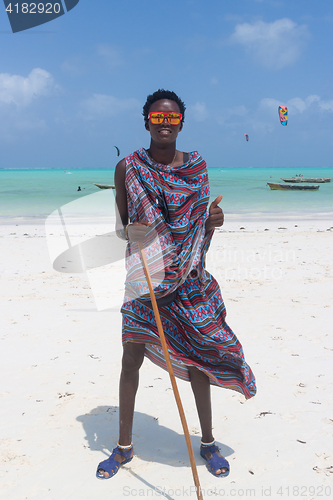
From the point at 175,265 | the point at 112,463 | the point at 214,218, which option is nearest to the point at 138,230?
the point at 175,265

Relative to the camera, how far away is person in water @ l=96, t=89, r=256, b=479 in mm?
2076

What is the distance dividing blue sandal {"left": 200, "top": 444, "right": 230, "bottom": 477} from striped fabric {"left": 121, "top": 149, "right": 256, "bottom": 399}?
0.40 meters

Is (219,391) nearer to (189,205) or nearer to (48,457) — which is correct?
(48,457)

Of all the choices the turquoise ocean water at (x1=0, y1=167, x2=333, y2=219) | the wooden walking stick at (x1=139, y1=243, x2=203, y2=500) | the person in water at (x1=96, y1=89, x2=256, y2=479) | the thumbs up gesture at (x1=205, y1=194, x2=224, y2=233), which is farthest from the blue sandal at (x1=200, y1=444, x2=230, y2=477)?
the turquoise ocean water at (x1=0, y1=167, x2=333, y2=219)

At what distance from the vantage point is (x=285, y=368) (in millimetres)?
3355

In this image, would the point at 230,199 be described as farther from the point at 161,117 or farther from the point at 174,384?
the point at 174,384

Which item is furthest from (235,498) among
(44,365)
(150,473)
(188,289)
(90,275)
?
(90,275)

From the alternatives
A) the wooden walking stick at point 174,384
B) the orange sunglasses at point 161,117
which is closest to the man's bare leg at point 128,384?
the wooden walking stick at point 174,384

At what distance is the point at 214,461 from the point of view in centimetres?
225

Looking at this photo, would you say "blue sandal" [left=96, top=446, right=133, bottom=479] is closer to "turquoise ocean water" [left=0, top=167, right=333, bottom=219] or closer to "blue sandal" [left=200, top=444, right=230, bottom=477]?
"blue sandal" [left=200, top=444, right=230, bottom=477]

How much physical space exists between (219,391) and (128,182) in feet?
5.89

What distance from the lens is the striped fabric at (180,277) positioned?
2.07 meters

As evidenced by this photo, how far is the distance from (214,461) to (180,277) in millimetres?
1041

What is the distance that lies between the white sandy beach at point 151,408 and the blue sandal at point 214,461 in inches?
1.8
